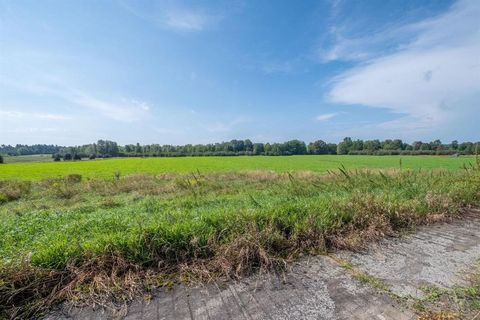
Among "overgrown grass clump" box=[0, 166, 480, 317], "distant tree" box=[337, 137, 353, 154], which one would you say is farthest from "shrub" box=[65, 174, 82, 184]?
"distant tree" box=[337, 137, 353, 154]

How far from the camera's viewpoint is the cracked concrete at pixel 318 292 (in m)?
2.52

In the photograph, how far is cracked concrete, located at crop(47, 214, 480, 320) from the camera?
252 cm

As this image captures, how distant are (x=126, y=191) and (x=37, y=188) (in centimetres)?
673

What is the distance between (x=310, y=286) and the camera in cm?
298

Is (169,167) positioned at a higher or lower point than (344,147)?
lower

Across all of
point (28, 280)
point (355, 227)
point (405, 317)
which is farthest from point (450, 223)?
point (28, 280)

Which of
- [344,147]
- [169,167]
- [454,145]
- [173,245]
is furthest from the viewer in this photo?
[344,147]

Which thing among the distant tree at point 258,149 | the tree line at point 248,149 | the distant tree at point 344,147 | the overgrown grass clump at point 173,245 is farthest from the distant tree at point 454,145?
the overgrown grass clump at point 173,245

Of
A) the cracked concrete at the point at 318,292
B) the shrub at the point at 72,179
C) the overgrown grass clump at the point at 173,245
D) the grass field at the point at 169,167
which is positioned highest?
the overgrown grass clump at the point at 173,245

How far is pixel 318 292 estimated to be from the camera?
2.86 metres

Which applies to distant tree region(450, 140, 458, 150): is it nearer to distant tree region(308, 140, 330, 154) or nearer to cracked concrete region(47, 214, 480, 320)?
distant tree region(308, 140, 330, 154)

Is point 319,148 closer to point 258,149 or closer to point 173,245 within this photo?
point 258,149

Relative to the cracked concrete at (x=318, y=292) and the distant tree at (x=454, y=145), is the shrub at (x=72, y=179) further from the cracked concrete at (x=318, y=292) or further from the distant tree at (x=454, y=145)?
the distant tree at (x=454, y=145)

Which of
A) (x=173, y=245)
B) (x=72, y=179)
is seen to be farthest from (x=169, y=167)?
(x=173, y=245)
